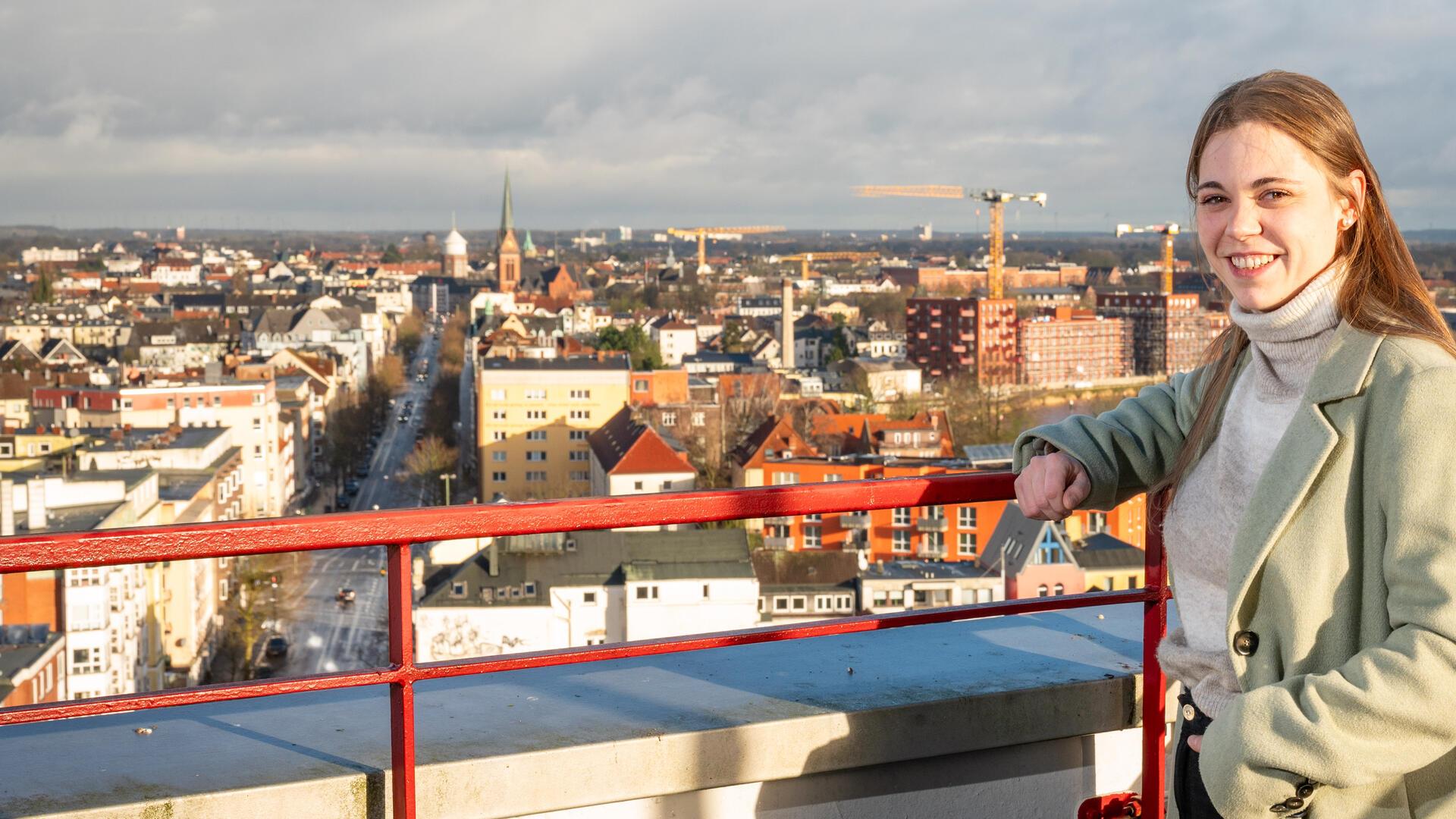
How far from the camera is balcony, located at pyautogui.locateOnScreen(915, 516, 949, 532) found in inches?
627

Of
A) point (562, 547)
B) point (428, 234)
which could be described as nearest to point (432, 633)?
point (562, 547)

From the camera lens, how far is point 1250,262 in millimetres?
913

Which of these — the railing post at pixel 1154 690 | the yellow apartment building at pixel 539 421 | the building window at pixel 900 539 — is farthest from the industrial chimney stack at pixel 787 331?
the railing post at pixel 1154 690

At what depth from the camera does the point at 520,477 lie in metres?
24.6

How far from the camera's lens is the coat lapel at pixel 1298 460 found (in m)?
0.86

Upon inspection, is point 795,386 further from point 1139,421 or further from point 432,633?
point 1139,421

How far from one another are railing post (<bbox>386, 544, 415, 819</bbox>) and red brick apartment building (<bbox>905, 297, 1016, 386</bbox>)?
39.8m

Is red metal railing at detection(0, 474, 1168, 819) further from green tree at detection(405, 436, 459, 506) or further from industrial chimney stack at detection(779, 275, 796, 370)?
industrial chimney stack at detection(779, 275, 796, 370)

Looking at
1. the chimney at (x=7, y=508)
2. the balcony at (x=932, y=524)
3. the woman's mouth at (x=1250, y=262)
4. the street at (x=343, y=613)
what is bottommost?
the street at (x=343, y=613)

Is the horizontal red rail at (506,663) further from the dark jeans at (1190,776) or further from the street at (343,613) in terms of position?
the street at (343,613)

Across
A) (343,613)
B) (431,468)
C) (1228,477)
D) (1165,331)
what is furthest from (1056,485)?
(1165,331)

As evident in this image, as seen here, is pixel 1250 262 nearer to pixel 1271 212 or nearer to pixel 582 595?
pixel 1271 212

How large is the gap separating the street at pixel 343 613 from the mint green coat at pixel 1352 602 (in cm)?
834

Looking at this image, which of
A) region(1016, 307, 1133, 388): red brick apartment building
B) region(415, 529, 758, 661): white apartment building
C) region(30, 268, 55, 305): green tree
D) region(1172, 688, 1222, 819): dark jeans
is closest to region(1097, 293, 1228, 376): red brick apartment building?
region(1016, 307, 1133, 388): red brick apartment building
